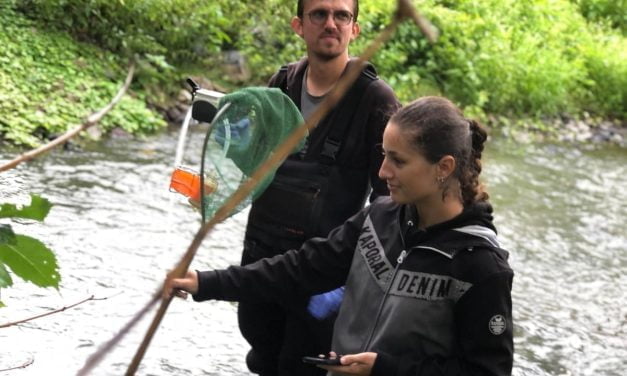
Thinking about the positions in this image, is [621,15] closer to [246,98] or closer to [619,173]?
[619,173]

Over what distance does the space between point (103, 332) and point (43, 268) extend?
3.18 metres

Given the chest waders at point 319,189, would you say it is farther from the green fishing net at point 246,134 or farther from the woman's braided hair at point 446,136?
the woman's braided hair at point 446,136

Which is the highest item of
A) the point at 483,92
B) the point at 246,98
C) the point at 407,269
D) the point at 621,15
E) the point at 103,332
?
the point at 621,15

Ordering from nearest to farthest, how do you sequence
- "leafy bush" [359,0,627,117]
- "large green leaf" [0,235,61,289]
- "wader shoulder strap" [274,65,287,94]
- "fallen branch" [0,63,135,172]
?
1. "fallen branch" [0,63,135,172]
2. "large green leaf" [0,235,61,289]
3. "wader shoulder strap" [274,65,287,94]
4. "leafy bush" [359,0,627,117]

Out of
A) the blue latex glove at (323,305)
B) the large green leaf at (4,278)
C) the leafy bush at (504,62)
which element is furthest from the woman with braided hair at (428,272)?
the leafy bush at (504,62)

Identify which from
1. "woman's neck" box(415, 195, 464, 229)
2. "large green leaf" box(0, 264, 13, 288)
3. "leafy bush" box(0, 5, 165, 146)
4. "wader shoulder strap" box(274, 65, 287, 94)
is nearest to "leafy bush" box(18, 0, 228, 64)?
"leafy bush" box(0, 5, 165, 146)

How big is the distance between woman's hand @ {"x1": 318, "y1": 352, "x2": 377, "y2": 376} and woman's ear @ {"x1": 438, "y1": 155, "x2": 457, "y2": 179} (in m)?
0.47

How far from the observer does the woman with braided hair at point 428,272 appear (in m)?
2.24

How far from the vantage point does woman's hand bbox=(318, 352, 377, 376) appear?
7.43 ft

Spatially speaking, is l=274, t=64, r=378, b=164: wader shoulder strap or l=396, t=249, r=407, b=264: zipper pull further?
l=274, t=64, r=378, b=164: wader shoulder strap

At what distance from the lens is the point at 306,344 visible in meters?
3.20

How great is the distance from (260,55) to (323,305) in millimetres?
8161

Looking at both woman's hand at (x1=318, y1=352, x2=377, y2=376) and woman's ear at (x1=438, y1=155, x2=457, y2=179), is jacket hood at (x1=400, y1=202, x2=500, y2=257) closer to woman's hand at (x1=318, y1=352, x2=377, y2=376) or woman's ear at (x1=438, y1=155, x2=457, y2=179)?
woman's ear at (x1=438, y1=155, x2=457, y2=179)

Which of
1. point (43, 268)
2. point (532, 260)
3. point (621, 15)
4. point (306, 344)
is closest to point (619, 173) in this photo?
point (532, 260)
